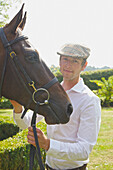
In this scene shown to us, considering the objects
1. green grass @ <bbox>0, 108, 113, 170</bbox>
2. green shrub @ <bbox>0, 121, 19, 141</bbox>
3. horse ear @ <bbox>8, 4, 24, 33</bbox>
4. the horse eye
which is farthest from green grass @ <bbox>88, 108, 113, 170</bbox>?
horse ear @ <bbox>8, 4, 24, 33</bbox>

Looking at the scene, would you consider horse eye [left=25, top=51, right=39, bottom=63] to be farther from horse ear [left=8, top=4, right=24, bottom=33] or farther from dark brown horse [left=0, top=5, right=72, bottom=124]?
horse ear [left=8, top=4, right=24, bottom=33]

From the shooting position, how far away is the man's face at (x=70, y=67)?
2.29 metres

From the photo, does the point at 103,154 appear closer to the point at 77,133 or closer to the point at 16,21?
the point at 77,133

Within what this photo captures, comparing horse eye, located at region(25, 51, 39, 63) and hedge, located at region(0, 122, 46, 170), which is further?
hedge, located at region(0, 122, 46, 170)

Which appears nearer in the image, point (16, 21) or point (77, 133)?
point (16, 21)

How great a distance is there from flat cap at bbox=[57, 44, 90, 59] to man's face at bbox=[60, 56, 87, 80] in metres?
0.06

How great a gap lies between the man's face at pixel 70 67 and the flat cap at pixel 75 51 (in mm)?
63

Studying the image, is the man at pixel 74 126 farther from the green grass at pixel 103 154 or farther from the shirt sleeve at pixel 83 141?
the green grass at pixel 103 154

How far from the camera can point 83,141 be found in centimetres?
200

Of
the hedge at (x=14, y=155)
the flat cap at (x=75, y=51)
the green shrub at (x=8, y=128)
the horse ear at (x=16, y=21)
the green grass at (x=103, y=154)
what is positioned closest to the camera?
the horse ear at (x=16, y=21)

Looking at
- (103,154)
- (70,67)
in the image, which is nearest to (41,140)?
(70,67)

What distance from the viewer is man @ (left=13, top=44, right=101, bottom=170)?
75.0 inches

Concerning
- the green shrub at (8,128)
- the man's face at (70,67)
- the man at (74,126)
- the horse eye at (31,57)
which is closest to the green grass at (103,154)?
the green shrub at (8,128)

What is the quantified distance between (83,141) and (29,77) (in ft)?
2.80
